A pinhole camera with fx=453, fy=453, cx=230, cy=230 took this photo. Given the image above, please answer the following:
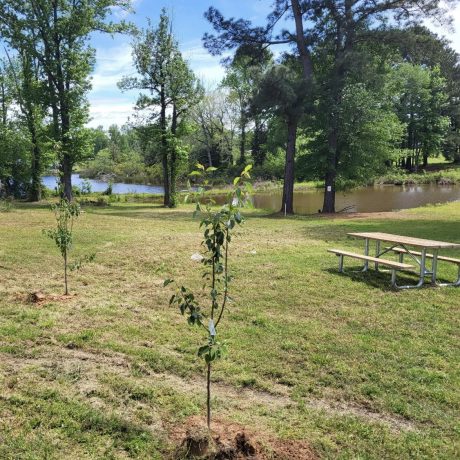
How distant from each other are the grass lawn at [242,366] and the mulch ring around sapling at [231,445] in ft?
0.28

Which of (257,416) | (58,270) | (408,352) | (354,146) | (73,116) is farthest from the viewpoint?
(73,116)

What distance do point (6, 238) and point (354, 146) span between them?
16850 millimetres

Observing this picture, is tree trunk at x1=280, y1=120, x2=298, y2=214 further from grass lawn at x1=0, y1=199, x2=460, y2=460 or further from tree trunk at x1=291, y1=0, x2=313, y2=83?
grass lawn at x1=0, y1=199, x2=460, y2=460

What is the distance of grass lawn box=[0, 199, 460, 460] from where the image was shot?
3.08 metres

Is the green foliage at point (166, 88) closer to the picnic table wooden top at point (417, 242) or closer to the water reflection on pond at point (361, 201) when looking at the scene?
the water reflection on pond at point (361, 201)

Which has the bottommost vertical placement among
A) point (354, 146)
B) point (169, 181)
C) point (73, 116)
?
point (169, 181)

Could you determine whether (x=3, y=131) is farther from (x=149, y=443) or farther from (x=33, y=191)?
(x=149, y=443)

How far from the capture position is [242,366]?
13.7 ft

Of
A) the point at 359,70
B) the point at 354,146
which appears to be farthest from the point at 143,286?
the point at 354,146

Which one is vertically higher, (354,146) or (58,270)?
(354,146)

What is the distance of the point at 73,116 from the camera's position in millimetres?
24422

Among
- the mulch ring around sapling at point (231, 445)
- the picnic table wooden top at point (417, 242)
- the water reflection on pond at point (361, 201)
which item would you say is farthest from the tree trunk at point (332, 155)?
the mulch ring around sapling at point (231, 445)

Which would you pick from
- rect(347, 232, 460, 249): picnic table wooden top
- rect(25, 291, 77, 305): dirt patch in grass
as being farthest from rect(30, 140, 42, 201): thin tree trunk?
rect(347, 232, 460, 249): picnic table wooden top

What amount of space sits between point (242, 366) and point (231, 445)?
1332mm
